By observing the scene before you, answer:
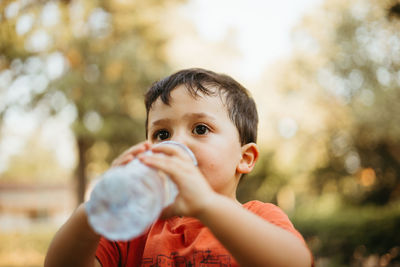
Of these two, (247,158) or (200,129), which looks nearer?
(200,129)

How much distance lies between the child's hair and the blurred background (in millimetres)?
4893

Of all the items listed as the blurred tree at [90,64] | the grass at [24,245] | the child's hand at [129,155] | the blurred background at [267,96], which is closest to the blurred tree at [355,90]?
the blurred background at [267,96]

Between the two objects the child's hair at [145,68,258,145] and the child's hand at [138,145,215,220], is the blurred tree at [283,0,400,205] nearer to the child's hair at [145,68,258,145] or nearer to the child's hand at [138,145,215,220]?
the child's hair at [145,68,258,145]

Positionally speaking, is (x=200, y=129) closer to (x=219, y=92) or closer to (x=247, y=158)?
(x=219, y=92)

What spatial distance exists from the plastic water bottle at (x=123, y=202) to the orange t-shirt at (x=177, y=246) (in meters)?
0.35

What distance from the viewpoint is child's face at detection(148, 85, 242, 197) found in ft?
5.34

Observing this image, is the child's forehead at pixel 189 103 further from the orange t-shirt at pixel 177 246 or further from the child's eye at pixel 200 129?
the orange t-shirt at pixel 177 246

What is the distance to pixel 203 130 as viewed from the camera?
1.67 meters

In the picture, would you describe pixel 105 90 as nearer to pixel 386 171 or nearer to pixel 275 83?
pixel 275 83

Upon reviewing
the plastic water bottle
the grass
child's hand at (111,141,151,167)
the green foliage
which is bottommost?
the grass

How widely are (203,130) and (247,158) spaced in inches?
15.6

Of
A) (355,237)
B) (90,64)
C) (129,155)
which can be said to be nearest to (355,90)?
(355,237)

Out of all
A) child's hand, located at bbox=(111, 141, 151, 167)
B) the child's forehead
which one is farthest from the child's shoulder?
→ child's hand, located at bbox=(111, 141, 151, 167)

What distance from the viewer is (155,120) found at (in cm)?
171
